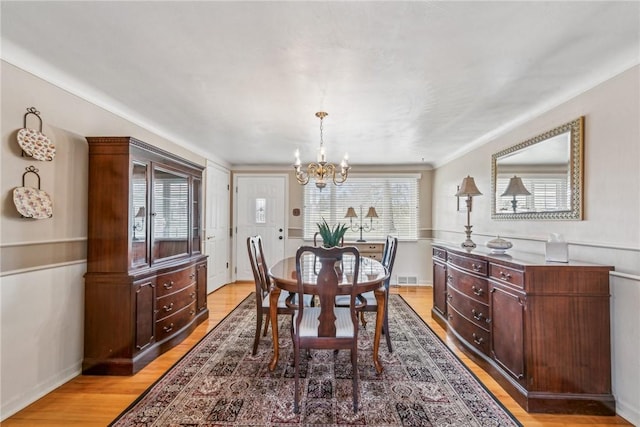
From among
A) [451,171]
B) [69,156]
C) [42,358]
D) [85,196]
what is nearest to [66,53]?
[69,156]

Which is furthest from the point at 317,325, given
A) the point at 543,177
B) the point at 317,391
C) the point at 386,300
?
the point at 543,177

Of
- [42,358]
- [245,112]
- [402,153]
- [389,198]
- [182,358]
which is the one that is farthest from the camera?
[389,198]

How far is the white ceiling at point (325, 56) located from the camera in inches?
57.7

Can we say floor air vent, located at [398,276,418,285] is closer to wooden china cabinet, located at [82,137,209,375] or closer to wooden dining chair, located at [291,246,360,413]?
wooden dining chair, located at [291,246,360,413]

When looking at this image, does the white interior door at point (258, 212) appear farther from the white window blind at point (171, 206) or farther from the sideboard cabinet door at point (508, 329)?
the sideboard cabinet door at point (508, 329)

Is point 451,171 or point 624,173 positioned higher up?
point 451,171

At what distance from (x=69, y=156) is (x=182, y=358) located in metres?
1.89

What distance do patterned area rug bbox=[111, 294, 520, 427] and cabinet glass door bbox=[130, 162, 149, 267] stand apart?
98cm

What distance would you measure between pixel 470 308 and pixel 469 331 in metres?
0.21

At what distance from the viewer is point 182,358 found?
258 cm

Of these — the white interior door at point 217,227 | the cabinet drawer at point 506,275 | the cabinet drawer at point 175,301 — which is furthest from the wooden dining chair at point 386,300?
the white interior door at point 217,227

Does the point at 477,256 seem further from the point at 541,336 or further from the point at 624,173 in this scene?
the point at 624,173

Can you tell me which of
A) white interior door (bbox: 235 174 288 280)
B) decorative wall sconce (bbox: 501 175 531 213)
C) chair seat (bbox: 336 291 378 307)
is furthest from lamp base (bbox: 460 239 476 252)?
white interior door (bbox: 235 174 288 280)

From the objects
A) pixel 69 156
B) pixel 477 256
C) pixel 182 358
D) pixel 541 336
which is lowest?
pixel 182 358
